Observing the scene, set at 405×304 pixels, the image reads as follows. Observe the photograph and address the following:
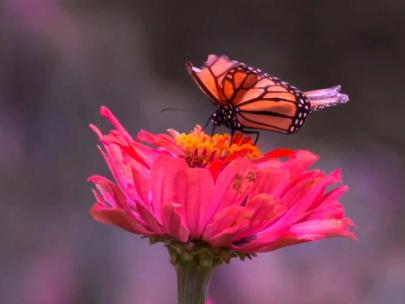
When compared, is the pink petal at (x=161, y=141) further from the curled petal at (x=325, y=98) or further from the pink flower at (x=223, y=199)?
the curled petal at (x=325, y=98)

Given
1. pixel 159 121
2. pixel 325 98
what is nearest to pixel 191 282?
pixel 325 98

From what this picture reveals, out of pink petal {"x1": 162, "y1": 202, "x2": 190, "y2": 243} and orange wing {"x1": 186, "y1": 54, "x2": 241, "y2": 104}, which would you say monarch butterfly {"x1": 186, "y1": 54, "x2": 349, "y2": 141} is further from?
pink petal {"x1": 162, "y1": 202, "x2": 190, "y2": 243}

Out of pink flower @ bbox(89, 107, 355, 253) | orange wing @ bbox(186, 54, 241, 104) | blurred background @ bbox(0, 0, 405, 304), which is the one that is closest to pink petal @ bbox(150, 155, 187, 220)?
pink flower @ bbox(89, 107, 355, 253)

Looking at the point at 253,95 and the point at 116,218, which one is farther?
the point at 253,95

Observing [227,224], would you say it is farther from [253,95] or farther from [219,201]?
[253,95]

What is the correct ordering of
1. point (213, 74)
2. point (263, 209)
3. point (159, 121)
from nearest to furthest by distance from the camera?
point (263, 209), point (213, 74), point (159, 121)

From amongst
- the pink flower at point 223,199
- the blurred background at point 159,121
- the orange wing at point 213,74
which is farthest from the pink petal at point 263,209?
the blurred background at point 159,121

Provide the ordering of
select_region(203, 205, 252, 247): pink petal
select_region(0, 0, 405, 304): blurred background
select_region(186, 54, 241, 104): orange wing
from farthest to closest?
select_region(0, 0, 405, 304): blurred background → select_region(186, 54, 241, 104): orange wing → select_region(203, 205, 252, 247): pink petal
